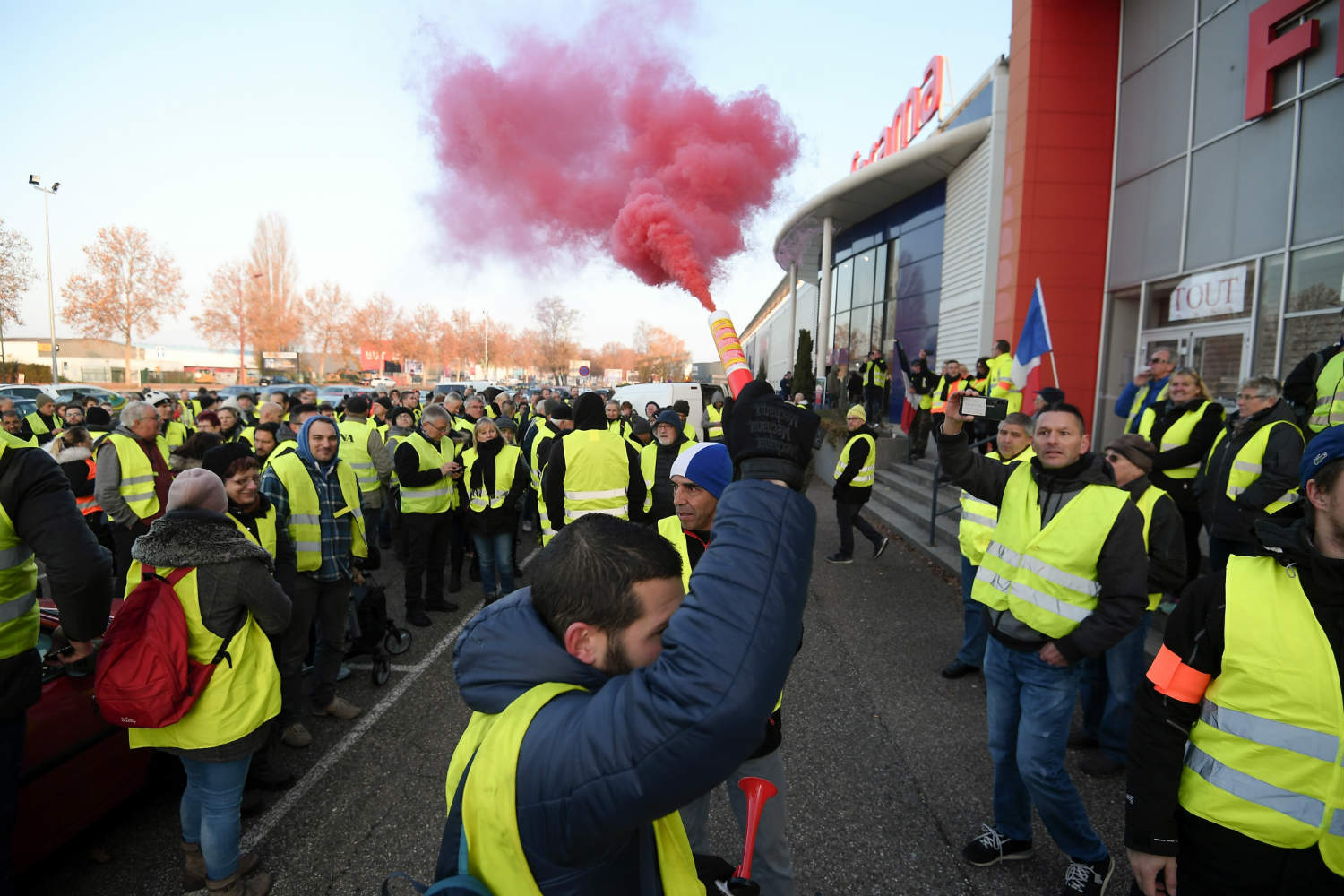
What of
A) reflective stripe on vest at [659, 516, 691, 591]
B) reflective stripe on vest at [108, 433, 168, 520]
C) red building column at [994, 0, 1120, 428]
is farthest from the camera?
red building column at [994, 0, 1120, 428]

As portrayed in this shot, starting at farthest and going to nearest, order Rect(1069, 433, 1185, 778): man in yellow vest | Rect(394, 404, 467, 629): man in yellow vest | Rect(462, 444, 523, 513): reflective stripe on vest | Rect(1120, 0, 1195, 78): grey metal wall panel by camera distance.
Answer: Rect(1120, 0, 1195, 78): grey metal wall panel < Rect(462, 444, 523, 513): reflective stripe on vest < Rect(394, 404, 467, 629): man in yellow vest < Rect(1069, 433, 1185, 778): man in yellow vest

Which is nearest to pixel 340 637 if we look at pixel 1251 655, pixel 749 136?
pixel 1251 655

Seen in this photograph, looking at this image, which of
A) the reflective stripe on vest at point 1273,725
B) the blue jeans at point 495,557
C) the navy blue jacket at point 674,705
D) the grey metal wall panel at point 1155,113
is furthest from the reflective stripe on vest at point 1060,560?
the grey metal wall panel at point 1155,113

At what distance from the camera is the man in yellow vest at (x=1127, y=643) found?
3.50 m

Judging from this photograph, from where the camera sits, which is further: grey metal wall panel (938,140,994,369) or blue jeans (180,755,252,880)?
grey metal wall panel (938,140,994,369)

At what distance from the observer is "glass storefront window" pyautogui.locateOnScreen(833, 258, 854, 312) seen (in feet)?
72.0

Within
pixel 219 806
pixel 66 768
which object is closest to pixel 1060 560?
pixel 219 806

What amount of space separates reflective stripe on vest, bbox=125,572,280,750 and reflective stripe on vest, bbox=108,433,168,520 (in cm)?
389

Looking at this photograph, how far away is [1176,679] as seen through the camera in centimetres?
190

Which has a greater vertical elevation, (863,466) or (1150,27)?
(1150,27)

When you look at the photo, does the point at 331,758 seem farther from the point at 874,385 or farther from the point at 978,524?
the point at 874,385

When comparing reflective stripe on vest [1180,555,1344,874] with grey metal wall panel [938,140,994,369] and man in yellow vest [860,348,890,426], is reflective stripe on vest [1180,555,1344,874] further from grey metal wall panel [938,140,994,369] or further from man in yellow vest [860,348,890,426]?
man in yellow vest [860,348,890,426]

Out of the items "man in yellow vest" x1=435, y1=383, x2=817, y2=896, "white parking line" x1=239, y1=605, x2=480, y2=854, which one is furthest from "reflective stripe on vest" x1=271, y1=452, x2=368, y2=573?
"man in yellow vest" x1=435, y1=383, x2=817, y2=896

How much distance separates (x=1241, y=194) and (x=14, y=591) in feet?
40.1
